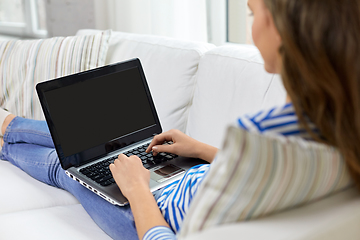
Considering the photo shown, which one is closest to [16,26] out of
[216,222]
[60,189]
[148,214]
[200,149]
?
[60,189]

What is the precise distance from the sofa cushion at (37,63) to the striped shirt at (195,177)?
1034mm

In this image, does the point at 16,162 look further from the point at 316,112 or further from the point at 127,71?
the point at 316,112

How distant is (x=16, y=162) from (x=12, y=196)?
29 centimetres

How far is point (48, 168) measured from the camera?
1350 millimetres

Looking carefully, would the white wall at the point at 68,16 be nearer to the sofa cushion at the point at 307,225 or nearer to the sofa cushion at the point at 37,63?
the sofa cushion at the point at 37,63

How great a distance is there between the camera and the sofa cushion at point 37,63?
1815mm

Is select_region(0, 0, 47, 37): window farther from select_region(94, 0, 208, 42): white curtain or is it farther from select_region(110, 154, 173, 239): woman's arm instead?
select_region(110, 154, 173, 239): woman's arm

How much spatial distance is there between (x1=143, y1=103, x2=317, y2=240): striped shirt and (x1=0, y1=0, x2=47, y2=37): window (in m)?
2.69

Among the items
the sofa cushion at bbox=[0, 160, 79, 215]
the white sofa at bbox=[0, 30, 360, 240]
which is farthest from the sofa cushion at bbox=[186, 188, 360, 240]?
the sofa cushion at bbox=[0, 160, 79, 215]

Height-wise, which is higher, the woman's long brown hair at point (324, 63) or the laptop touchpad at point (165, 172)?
the woman's long brown hair at point (324, 63)

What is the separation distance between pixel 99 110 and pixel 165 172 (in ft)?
0.99

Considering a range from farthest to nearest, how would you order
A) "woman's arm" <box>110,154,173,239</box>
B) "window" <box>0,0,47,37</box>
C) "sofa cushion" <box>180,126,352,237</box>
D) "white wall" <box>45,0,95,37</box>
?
"window" <box>0,0,47,37</box>
"white wall" <box>45,0,95,37</box>
"woman's arm" <box>110,154,173,239</box>
"sofa cushion" <box>180,126,352,237</box>

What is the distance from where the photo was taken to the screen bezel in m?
1.10

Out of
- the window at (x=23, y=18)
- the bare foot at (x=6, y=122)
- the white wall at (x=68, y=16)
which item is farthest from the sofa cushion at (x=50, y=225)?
the window at (x=23, y=18)
